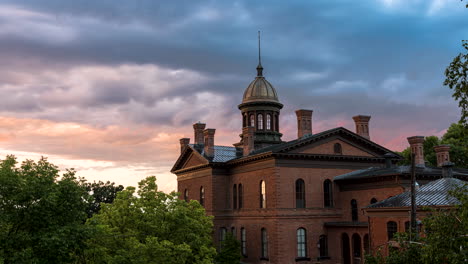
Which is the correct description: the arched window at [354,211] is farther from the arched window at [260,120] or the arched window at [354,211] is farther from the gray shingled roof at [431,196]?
the arched window at [260,120]

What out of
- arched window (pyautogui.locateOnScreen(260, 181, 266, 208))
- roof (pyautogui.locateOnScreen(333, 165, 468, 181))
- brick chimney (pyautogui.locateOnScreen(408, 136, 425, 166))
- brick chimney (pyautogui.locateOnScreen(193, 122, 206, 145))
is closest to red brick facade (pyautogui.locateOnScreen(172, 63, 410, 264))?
arched window (pyautogui.locateOnScreen(260, 181, 266, 208))

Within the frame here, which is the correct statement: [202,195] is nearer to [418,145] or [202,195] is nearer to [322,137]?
[322,137]

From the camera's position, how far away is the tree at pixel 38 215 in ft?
72.7

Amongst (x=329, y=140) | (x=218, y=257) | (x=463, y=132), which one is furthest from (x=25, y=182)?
(x=329, y=140)

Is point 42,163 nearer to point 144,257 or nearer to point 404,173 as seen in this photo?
point 144,257

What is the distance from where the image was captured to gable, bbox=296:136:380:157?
42.4m

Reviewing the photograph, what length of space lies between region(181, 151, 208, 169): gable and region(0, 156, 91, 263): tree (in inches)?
1026

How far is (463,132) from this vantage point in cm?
1395

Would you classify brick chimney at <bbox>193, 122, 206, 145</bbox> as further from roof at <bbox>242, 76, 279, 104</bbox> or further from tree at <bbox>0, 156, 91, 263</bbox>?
tree at <bbox>0, 156, 91, 263</bbox>

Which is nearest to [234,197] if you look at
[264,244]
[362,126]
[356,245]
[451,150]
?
[264,244]

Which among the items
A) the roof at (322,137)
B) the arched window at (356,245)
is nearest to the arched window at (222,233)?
the roof at (322,137)

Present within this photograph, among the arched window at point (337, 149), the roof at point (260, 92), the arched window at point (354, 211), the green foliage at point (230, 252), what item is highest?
the roof at point (260, 92)

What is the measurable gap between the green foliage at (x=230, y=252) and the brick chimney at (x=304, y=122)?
37.9ft

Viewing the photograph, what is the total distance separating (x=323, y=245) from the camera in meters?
42.2
